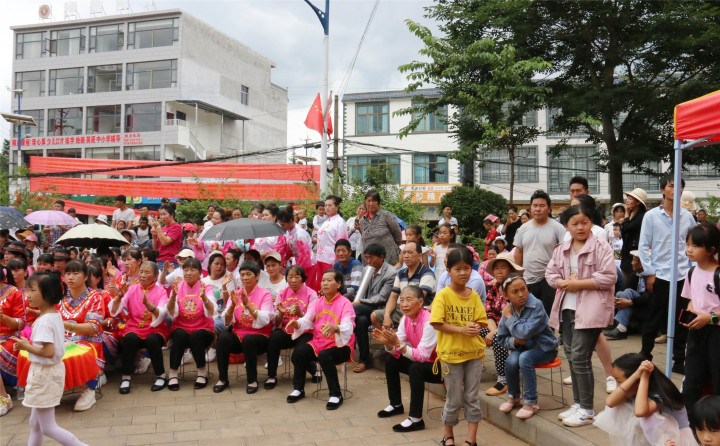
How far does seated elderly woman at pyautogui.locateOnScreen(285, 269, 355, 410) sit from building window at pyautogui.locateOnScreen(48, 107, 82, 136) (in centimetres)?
3631

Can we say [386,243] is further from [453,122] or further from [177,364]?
[453,122]

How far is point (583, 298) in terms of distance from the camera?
430 centimetres

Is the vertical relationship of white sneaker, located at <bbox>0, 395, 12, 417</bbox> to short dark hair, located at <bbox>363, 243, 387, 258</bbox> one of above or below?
below

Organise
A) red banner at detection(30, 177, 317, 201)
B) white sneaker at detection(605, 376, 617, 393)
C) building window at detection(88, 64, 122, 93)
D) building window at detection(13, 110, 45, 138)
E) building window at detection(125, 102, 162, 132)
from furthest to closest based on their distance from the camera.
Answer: building window at detection(13, 110, 45, 138) < building window at detection(88, 64, 122, 93) < building window at detection(125, 102, 162, 132) < red banner at detection(30, 177, 317, 201) < white sneaker at detection(605, 376, 617, 393)

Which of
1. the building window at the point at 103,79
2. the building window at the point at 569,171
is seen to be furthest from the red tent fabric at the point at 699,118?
the building window at the point at 103,79

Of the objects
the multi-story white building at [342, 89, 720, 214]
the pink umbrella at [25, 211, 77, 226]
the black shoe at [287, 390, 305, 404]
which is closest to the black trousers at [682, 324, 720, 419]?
the black shoe at [287, 390, 305, 404]

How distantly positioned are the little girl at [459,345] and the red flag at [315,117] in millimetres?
11541

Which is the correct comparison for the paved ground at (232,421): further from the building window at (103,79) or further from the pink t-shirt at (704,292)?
the building window at (103,79)

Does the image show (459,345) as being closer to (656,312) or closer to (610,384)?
(610,384)

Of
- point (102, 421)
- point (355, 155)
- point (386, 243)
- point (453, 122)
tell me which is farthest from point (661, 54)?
point (355, 155)

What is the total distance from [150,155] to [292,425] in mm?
32641

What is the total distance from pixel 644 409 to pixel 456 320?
1573 mm

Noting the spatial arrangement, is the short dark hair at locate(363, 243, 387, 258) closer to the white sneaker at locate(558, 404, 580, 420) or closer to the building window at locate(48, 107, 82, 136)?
the white sneaker at locate(558, 404, 580, 420)

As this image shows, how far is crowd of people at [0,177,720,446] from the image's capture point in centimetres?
391
